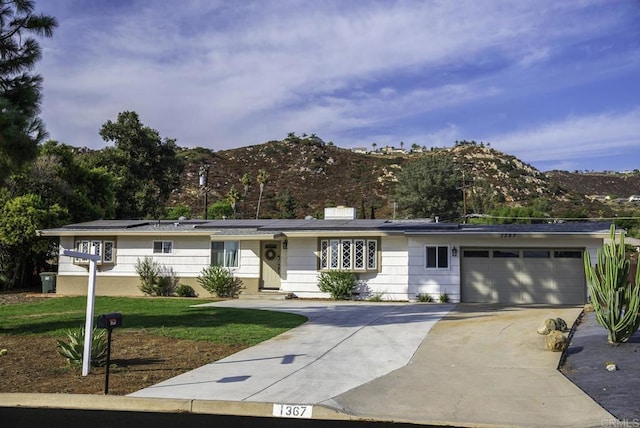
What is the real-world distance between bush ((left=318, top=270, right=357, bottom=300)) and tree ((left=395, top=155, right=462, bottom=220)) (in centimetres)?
3497

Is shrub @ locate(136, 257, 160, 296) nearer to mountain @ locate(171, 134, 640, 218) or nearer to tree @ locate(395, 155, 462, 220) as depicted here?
tree @ locate(395, 155, 462, 220)

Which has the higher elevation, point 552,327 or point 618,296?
point 618,296

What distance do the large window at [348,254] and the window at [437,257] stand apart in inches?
74.6

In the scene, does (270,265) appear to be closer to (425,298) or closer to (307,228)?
(307,228)

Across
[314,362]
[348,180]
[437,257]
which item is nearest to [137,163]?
[437,257]

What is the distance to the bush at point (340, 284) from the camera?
21484 mm

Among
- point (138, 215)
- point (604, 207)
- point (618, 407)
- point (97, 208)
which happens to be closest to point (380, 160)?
point (604, 207)

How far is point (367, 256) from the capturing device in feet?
71.1

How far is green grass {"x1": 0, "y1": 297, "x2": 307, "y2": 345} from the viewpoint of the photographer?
13.7 meters

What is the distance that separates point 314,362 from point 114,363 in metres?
3.72

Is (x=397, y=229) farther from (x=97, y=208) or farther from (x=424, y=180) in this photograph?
(x=424, y=180)

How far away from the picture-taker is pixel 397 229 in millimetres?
21297

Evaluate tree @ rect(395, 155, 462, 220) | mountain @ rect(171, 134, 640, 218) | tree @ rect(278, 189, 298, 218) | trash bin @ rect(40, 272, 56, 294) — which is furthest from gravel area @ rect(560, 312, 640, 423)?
tree @ rect(278, 189, 298, 218)

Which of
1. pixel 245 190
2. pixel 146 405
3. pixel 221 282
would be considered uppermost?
pixel 245 190
